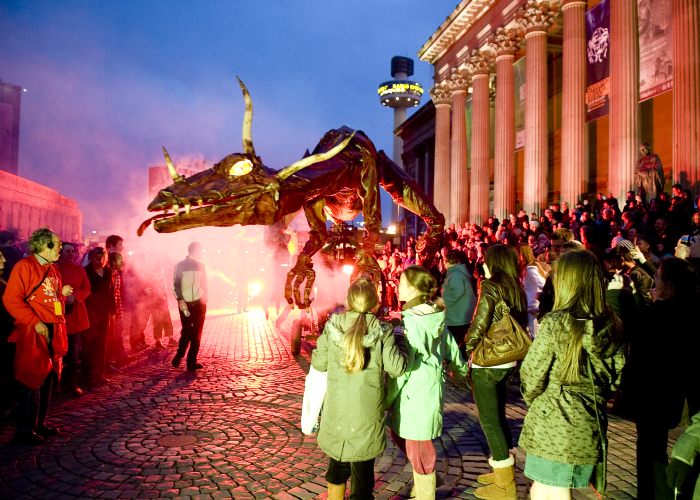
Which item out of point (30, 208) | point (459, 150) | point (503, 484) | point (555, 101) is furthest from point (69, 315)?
point (30, 208)

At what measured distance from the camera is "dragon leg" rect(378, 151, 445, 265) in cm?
702

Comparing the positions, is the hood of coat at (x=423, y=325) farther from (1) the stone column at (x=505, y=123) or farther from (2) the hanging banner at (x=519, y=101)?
(2) the hanging banner at (x=519, y=101)

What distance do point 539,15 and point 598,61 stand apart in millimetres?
3884

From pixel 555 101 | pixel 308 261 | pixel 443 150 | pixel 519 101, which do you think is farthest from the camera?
pixel 443 150

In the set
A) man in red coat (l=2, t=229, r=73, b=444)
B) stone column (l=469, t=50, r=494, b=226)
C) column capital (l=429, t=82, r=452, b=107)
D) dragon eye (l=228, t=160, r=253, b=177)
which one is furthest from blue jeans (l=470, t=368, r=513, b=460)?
column capital (l=429, t=82, r=452, b=107)

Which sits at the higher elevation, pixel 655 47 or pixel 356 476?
pixel 655 47

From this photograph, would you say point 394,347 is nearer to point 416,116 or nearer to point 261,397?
point 261,397

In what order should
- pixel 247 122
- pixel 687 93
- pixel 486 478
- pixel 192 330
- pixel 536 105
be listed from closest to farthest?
1. pixel 486 478
2. pixel 247 122
3. pixel 192 330
4. pixel 687 93
5. pixel 536 105

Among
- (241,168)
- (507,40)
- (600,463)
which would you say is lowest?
(600,463)

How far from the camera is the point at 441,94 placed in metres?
31.4

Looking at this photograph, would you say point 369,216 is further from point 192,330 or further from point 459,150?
point 459,150

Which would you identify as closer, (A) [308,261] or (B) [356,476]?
(B) [356,476]

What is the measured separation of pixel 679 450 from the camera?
231cm

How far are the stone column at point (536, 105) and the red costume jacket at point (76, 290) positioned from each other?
18578 mm
